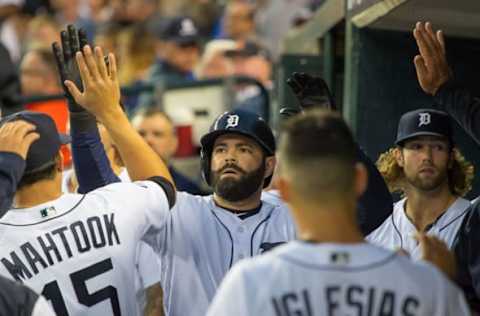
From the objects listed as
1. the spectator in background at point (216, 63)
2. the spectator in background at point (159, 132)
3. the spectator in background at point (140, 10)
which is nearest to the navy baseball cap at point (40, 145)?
the spectator in background at point (159, 132)

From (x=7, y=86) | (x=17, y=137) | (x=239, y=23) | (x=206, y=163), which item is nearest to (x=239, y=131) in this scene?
(x=206, y=163)

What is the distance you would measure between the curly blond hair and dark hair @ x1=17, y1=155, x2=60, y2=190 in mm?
1817

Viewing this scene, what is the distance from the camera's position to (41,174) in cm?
466

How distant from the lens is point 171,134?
8008 millimetres

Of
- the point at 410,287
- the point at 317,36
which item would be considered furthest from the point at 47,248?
the point at 317,36

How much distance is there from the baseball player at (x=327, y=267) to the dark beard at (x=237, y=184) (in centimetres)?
174

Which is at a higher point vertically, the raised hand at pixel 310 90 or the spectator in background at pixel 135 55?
the spectator in background at pixel 135 55

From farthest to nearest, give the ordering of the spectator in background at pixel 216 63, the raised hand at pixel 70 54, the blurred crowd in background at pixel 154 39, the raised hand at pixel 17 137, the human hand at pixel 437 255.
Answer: the spectator in background at pixel 216 63 < the blurred crowd in background at pixel 154 39 < the raised hand at pixel 70 54 < the raised hand at pixel 17 137 < the human hand at pixel 437 255

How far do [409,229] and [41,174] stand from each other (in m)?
1.67

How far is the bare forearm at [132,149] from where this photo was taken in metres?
4.68

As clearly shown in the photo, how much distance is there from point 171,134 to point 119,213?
11.0ft

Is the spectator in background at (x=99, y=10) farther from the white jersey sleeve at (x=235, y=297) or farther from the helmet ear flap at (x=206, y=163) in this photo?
the white jersey sleeve at (x=235, y=297)

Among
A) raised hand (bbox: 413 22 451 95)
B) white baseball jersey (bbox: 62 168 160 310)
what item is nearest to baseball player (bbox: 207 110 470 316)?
raised hand (bbox: 413 22 451 95)

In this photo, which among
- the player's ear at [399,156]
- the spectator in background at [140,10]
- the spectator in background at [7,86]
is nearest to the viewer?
the player's ear at [399,156]
